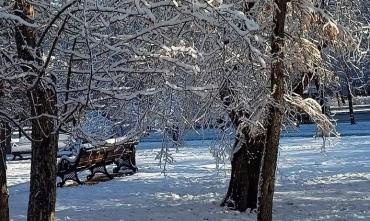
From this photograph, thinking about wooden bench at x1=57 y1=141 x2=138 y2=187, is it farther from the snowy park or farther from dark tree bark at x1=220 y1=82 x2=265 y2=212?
dark tree bark at x1=220 y1=82 x2=265 y2=212

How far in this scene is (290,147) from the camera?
71.1 ft

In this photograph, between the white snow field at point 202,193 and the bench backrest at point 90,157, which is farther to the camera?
the bench backrest at point 90,157

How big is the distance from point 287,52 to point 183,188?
21.7 feet

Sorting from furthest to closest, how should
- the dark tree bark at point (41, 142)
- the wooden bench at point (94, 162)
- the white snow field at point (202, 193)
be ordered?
the wooden bench at point (94, 162)
the white snow field at point (202, 193)
the dark tree bark at point (41, 142)

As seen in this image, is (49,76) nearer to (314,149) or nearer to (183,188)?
(183,188)

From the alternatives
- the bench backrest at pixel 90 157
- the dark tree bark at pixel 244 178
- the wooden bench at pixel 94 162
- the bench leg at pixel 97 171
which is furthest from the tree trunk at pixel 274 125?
the bench leg at pixel 97 171

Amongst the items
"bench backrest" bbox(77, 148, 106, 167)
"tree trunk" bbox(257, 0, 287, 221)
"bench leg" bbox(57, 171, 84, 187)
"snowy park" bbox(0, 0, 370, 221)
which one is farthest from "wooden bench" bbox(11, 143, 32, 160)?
"tree trunk" bbox(257, 0, 287, 221)

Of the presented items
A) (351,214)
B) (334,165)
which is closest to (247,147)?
(351,214)

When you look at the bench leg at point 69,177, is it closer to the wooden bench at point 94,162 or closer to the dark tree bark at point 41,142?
the wooden bench at point 94,162

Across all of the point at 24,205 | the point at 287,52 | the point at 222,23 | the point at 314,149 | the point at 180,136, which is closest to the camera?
the point at 222,23

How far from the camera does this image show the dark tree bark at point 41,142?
221 inches

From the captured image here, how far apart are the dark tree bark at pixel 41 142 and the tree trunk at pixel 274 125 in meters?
2.23

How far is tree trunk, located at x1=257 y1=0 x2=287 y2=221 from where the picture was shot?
6684 millimetres

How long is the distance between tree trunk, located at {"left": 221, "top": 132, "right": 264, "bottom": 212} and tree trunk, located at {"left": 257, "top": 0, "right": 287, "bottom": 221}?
3694 millimetres
